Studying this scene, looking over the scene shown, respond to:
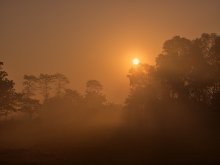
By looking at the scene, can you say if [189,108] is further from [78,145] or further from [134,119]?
[78,145]

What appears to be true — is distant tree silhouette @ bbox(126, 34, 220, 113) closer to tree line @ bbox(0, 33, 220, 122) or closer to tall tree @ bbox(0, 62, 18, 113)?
tree line @ bbox(0, 33, 220, 122)

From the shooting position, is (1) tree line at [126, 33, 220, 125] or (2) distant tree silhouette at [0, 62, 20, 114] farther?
(2) distant tree silhouette at [0, 62, 20, 114]

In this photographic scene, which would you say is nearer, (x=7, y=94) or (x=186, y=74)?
(x=186, y=74)

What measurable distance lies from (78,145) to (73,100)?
189ft

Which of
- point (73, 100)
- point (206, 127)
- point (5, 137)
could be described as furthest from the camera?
point (73, 100)

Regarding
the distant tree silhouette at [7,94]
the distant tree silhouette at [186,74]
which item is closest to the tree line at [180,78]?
the distant tree silhouette at [186,74]

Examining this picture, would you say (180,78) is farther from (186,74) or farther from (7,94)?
(7,94)

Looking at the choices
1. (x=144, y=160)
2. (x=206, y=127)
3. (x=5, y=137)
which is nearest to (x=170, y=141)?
(x=206, y=127)

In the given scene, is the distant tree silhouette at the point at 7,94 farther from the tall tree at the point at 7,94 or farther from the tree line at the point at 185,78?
the tree line at the point at 185,78

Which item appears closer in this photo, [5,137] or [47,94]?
[5,137]

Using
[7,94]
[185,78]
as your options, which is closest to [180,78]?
[185,78]

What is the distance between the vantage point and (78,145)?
62.6 meters

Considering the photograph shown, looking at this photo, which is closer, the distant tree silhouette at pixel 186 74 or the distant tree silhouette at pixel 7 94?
the distant tree silhouette at pixel 186 74

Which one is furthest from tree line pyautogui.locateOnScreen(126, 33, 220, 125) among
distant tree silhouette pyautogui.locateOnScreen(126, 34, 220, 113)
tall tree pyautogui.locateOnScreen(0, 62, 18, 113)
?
tall tree pyautogui.locateOnScreen(0, 62, 18, 113)
